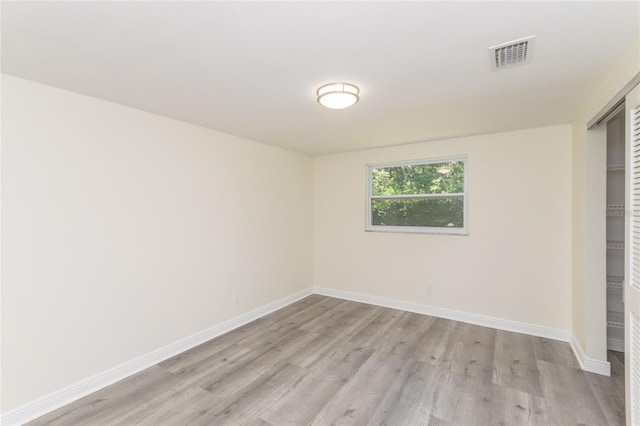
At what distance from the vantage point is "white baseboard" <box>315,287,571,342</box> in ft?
10.8

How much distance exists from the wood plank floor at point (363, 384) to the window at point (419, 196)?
1392 millimetres

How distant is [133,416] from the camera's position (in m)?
2.04

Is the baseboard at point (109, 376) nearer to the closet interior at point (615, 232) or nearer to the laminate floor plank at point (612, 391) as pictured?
the laminate floor plank at point (612, 391)

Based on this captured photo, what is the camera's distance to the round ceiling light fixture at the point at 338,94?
213 centimetres

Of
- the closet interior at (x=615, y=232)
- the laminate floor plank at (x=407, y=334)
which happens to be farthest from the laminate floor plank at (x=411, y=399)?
the closet interior at (x=615, y=232)

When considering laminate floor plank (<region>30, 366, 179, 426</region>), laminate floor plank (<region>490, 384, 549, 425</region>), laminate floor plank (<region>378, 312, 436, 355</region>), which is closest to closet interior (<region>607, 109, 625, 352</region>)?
laminate floor plank (<region>490, 384, 549, 425</region>)

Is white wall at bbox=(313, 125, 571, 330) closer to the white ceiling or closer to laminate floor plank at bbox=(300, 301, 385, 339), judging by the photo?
laminate floor plank at bbox=(300, 301, 385, 339)

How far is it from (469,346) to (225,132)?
353 centimetres

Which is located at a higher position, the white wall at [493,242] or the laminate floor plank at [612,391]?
the white wall at [493,242]

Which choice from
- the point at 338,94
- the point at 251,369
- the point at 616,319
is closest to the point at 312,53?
the point at 338,94

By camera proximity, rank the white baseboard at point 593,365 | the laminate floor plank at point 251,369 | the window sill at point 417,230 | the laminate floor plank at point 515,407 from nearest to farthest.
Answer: the laminate floor plank at point 515,407 < the laminate floor plank at point 251,369 < the white baseboard at point 593,365 < the window sill at point 417,230

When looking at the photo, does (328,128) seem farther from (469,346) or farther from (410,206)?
(469,346)

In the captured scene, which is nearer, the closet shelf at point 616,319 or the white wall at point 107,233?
the white wall at point 107,233

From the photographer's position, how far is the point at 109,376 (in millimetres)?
2436
